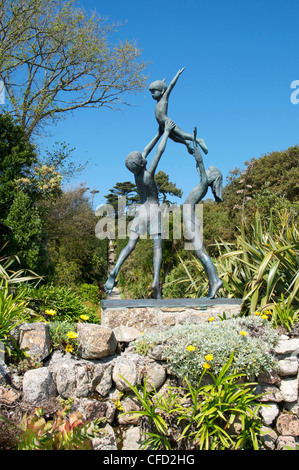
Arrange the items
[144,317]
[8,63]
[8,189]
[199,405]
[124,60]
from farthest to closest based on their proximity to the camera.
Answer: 1. [124,60]
2. [8,63]
3. [8,189]
4. [144,317]
5. [199,405]

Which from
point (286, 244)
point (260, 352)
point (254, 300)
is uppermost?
point (286, 244)

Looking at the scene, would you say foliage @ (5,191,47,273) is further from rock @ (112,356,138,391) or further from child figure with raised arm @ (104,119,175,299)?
rock @ (112,356,138,391)

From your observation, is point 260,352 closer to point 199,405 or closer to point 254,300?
point 199,405

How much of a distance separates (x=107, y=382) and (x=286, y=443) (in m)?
1.65

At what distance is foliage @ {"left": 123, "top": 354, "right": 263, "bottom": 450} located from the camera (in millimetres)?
2875

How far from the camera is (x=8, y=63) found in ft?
35.6

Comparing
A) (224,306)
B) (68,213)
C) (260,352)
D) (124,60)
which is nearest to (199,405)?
(260,352)

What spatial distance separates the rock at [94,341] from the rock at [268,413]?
58.5 inches

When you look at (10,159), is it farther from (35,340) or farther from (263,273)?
(263,273)

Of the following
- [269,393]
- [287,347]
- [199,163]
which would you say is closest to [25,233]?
[199,163]

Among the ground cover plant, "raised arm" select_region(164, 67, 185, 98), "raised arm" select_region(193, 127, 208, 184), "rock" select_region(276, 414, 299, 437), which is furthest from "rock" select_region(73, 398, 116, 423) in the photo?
"raised arm" select_region(164, 67, 185, 98)

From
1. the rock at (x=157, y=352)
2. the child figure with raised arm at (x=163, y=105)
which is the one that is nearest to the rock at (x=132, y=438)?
the rock at (x=157, y=352)

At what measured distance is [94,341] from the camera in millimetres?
3342
